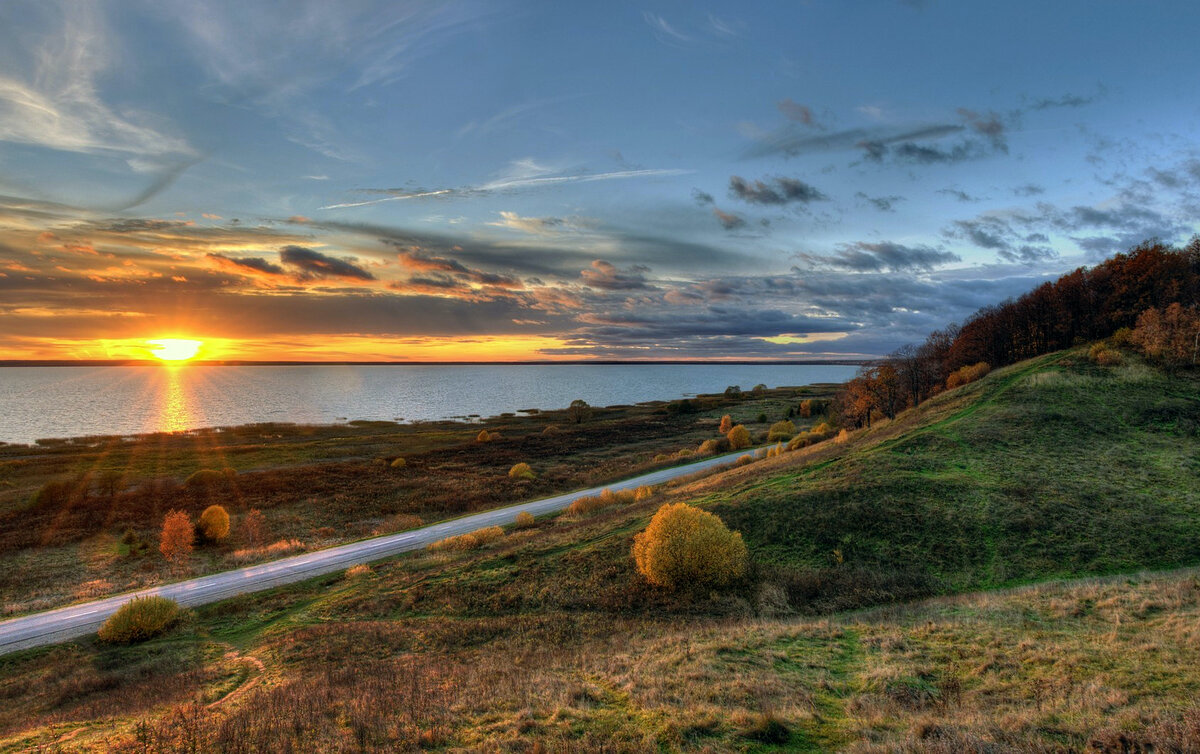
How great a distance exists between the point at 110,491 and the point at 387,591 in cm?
4749

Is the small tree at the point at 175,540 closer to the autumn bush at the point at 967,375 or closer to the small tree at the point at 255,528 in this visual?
the small tree at the point at 255,528

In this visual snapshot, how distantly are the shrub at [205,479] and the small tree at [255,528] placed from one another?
49.6ft

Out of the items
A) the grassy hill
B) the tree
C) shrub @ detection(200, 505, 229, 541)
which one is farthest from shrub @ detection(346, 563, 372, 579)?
the tree

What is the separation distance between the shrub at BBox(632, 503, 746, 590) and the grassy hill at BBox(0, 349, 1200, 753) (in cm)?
91

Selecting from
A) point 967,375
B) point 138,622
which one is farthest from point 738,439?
point 138,622

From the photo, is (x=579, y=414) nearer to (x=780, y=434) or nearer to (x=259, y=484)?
(x=780, y=434)

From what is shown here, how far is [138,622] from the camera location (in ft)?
69.4

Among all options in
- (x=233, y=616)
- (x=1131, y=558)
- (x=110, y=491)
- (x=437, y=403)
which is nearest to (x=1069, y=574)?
(x=1131, y=558)

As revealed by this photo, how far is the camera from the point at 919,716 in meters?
10.1

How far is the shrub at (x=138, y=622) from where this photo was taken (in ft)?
68.3

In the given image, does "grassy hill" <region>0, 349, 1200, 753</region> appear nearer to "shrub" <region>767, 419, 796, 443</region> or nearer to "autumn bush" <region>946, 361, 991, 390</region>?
"autumn bush" <region>946, 361, 991, 390</region>

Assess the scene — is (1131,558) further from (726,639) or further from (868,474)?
(726,639)

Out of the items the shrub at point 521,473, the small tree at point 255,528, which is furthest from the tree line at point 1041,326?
the small tree at point 255,528

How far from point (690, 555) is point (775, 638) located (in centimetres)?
583
